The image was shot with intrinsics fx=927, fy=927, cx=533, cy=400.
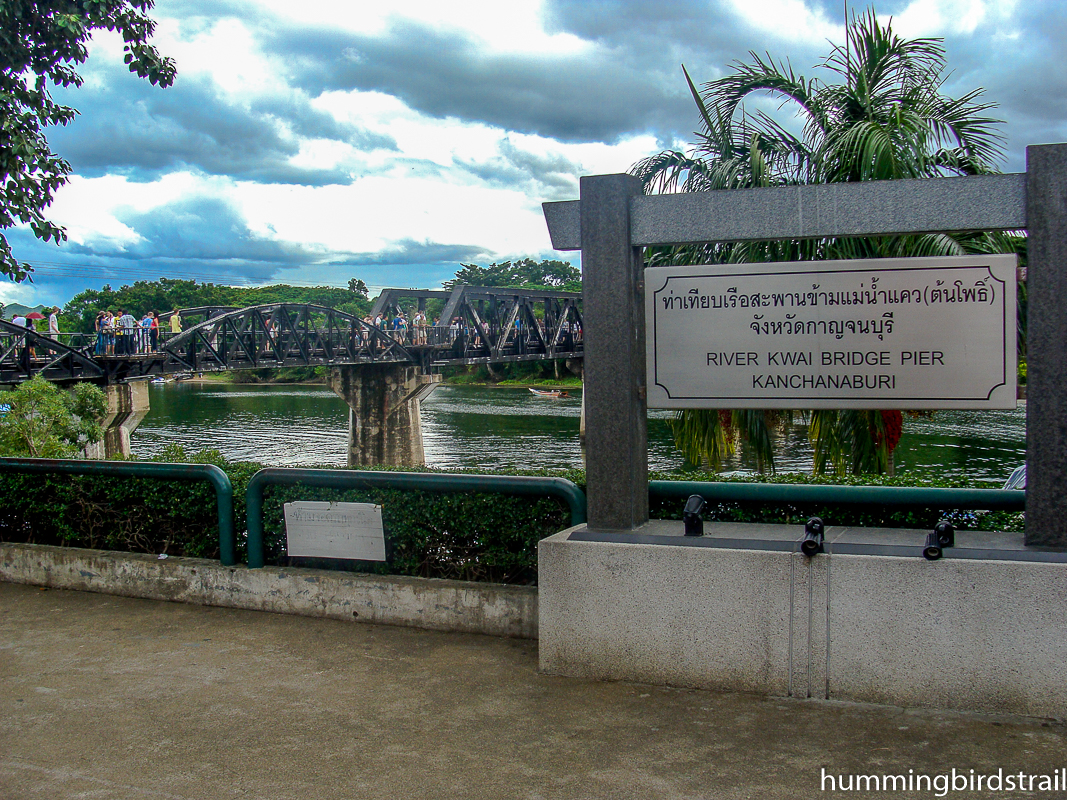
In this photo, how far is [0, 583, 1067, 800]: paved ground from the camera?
140 inches

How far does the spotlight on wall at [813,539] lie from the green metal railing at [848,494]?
0.57 m

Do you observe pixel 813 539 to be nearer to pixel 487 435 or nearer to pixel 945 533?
pixel 945 533

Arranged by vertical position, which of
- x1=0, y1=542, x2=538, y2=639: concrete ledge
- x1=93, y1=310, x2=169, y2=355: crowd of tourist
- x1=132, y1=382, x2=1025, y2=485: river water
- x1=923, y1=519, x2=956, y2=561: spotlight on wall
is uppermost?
x1=93, y1=310, x2=169, y2=355: crowd of tourist

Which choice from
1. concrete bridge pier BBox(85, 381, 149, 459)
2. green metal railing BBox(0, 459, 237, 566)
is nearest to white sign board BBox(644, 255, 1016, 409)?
green metal railing BBox(0, 459, 237, 566)

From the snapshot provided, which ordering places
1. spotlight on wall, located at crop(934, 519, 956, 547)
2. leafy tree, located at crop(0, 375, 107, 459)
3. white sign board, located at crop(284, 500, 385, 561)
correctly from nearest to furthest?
spotlight on wall, located at crop(934, 519, 956, 547)
white sign board, located at crop(284, 500, 385, 561)
leafy tree, located at crop(0, 375, 107, 459)

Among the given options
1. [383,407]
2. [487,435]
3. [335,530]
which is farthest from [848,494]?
[487,435]

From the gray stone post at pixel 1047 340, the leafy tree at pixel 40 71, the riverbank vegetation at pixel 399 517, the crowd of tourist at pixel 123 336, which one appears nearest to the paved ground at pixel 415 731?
the riverbank vegetation at pixel 399 517

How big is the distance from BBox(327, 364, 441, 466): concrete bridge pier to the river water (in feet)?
3.94

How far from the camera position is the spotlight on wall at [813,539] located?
13.6 feet

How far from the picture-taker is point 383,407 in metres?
47.6

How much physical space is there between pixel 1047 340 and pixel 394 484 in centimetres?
346

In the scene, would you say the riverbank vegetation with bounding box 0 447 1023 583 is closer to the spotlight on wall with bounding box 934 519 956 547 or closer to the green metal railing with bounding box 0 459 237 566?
the green metal railing with bounding box 0 459 237 566

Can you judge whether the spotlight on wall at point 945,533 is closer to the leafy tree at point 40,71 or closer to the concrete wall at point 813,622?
the concrete wall at point 813,622

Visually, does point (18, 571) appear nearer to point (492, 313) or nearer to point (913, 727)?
point (913, 727)
